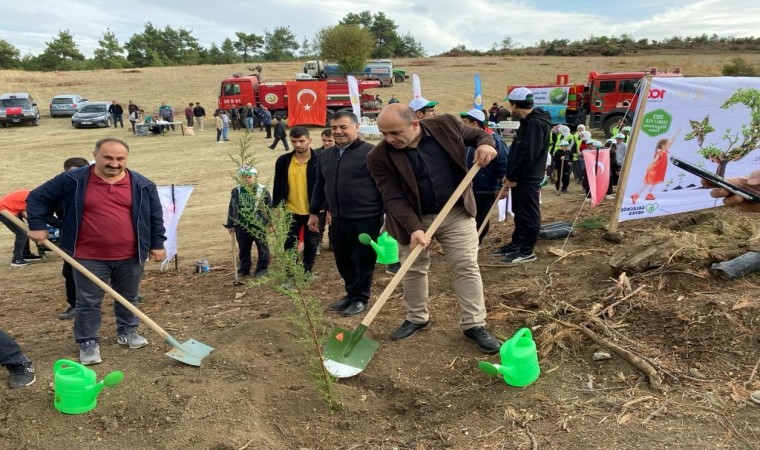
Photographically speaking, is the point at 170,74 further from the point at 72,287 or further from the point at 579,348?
the point at 579,348

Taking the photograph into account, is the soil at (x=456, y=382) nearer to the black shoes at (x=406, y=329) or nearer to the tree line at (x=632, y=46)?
the black shoes at (x=406, y=329)

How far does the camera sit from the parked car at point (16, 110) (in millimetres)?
25188

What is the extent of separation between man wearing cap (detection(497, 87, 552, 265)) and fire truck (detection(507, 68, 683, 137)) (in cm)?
1543

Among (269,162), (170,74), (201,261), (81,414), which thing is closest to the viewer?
(81,414)

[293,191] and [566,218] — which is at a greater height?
[293,191]

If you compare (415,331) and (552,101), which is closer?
(415,331)

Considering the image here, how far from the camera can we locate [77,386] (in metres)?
2.95

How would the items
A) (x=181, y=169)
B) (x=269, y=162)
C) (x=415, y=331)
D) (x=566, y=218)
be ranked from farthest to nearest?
(x=269, y=162), (x=181, y=169), (x=566, y=218), (x=415, y=331)

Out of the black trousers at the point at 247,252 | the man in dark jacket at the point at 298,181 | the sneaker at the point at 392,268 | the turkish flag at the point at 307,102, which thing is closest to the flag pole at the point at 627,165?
the sneaker at the point at 392,268

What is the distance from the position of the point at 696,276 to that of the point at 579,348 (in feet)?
4.52

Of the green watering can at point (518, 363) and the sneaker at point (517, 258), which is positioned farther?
the sneaker at point (517, 258)

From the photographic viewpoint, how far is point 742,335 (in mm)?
3186

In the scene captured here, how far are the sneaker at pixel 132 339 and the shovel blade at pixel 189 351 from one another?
379mm

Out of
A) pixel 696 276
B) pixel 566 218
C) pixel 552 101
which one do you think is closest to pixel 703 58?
pixel 552 101
